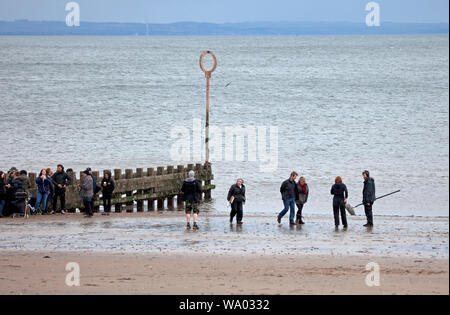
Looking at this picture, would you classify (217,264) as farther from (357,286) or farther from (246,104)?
(246,104)

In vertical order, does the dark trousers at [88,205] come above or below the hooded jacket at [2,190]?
below

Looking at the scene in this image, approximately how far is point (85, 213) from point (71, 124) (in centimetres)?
5188

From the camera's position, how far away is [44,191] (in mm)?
24516

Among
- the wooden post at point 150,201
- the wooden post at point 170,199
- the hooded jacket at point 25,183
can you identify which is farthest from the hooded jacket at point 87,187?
the wooden post at point 170,199

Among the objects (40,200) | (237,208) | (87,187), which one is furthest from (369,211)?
(40,200)

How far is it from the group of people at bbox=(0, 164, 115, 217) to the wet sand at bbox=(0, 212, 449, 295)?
2.24 feet

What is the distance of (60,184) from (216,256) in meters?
8.62

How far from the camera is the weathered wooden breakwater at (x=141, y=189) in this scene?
26.4 m

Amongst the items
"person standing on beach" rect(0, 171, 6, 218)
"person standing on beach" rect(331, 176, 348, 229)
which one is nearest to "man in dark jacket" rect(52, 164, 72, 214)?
"person standing on beach" rect(0, 171, 6, 218)

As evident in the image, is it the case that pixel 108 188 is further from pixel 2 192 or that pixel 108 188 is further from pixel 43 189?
pixel 2 192

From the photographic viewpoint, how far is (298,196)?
76.6 ft

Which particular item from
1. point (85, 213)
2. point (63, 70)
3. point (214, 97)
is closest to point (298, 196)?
point (85, 213)

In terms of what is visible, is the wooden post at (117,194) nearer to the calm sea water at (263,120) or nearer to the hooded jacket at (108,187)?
the hooded jacket at (108,187)

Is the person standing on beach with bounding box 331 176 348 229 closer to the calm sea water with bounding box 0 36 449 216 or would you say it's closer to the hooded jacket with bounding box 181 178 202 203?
the hooded jacket with bounding box 181 178 202 203
